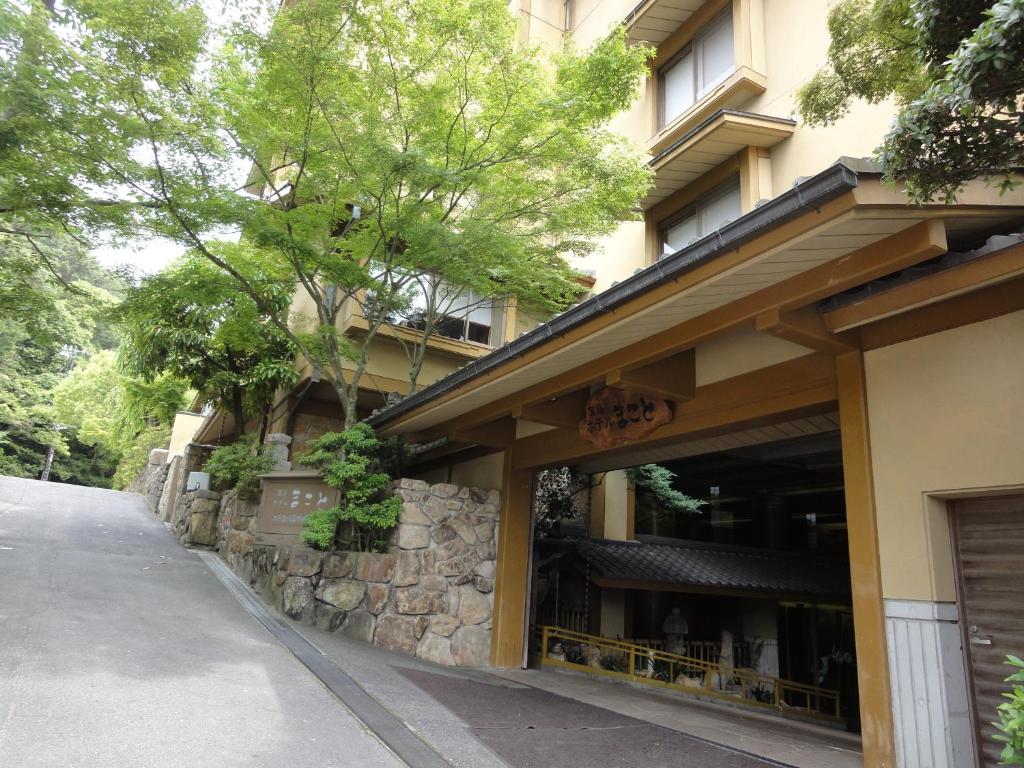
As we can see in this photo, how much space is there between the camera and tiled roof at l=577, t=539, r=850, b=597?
12.2 metres

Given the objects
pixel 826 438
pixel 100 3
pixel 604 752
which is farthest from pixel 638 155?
pixel 604 752

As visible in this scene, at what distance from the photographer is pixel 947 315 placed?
4277 mm

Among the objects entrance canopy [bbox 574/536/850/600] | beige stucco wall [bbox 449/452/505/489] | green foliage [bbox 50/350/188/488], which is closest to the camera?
beige stucco wall [bbox 449/452/505/489]

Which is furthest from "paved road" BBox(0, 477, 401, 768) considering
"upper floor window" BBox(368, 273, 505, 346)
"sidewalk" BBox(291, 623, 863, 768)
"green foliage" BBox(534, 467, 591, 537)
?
"upper floor window" BBox(368, 273, 505, 346)

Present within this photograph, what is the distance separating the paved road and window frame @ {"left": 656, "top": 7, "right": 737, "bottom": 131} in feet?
35.4

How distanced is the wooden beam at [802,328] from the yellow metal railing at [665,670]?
672cm

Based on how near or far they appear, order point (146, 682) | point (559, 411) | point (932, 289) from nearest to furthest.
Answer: point (932, 289) → point (146, 682) → point (559, 411)

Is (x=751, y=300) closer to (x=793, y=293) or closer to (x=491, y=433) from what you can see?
(x=793, y=293)

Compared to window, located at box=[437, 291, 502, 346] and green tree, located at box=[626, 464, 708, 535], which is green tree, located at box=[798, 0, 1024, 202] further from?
window, located at box=[437, 291, 502, 346]

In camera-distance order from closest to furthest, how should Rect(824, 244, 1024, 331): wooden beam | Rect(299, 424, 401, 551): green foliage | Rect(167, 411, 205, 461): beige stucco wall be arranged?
Rect(824, 244, 1024, 331): wooden beam < Rect(299, 424, 401, 551): green foliage < Rect(167, 411, 205, 461): beige stucco wall

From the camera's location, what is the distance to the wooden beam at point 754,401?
526 centimetres

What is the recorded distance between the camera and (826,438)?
1128 centimetres

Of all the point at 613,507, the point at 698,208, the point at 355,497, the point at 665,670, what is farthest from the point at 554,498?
the point at 698,208

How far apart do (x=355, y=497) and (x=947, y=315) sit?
726cm
